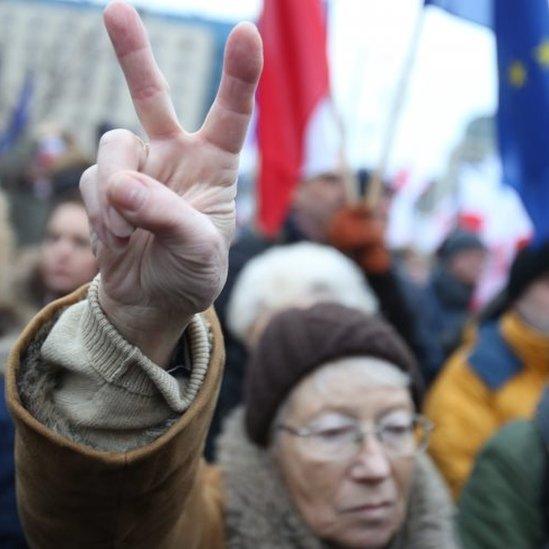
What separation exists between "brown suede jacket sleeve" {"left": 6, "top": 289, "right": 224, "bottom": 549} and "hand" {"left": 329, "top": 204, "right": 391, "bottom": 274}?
6.99ft

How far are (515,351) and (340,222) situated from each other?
2.91 ft

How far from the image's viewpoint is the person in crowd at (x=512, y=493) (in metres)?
2.27

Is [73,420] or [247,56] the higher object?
[247,56]

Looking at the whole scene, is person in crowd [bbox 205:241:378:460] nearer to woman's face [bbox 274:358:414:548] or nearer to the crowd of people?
the crowd of people

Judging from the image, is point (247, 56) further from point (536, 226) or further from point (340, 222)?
point (340, 222)

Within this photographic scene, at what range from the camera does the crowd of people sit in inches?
45.1

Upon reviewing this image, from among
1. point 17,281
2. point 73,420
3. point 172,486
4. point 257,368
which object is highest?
point 73,420

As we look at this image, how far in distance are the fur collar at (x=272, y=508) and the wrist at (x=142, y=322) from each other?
76 centimetres

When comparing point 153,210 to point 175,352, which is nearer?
point 153,210

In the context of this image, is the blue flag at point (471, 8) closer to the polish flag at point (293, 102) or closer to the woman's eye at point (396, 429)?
the polish flag at point (293, 102)

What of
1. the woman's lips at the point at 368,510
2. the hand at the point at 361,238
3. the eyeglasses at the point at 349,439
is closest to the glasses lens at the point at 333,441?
the eyeglasses at the point at 349,439

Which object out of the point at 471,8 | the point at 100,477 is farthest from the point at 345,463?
the point at 471,8

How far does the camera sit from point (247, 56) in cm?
109

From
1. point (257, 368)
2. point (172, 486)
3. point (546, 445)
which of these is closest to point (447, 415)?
point (546, 445)
